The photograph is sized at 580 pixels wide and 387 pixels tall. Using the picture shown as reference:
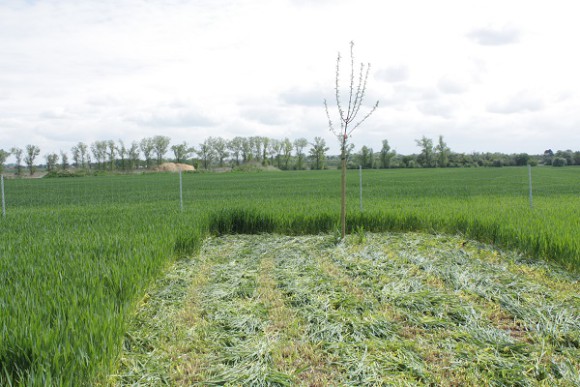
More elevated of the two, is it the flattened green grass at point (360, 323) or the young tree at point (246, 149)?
the young tree at point (246, 149)

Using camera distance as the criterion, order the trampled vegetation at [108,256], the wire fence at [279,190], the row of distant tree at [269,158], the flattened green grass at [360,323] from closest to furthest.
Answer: the trampled vegetation at [108,256], the flattened green grass at [360,323], the wire fence at [279,190], the row of distant tree at [269,158]

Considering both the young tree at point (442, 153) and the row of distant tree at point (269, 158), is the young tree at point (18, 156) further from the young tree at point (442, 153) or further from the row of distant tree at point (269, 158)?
the young tree at point (442, 153)

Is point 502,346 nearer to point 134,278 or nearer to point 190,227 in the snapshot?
point 134,278

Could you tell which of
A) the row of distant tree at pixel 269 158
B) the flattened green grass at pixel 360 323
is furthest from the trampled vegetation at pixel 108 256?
the row of distant tree at pixel 269 158

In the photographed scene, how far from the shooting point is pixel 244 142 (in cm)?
8862

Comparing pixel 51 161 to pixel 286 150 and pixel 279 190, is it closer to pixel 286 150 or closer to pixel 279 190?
pixel 286 150

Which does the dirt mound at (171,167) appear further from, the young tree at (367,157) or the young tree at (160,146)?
the young tree at (367,157)

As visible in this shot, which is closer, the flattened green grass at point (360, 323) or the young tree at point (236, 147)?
the flattened green grass at point (360, 323)

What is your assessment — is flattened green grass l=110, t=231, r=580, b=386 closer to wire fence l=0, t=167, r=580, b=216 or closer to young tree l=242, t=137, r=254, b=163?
wire fence l=0, t=167, r=580, b=216

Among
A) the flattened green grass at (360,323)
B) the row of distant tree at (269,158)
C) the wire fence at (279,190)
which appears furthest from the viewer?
the row of distant tree at (269,158)

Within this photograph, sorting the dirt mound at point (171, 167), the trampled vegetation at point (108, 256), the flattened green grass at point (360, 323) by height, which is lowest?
the flattened green grass at point (360, 323)

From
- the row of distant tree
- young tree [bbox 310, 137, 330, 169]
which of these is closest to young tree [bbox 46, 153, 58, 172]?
the row of distant tree

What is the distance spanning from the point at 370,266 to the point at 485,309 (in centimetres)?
195

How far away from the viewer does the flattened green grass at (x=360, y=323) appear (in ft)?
11.2
